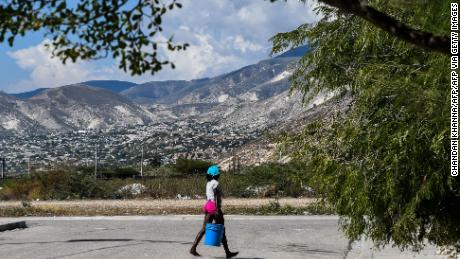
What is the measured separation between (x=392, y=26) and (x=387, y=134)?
11.4ft

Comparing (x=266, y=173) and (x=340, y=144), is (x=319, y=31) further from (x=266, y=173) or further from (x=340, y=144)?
(x=266, y=173)

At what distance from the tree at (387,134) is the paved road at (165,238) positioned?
3.08m

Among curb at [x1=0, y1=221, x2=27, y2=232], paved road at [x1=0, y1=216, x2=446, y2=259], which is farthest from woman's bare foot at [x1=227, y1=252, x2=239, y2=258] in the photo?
curb at [x1=0, y1=221, x2=27, y2=232]

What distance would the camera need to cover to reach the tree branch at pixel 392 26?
4926 millimetres

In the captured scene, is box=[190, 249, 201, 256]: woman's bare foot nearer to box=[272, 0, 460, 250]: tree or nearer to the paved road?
the paved road

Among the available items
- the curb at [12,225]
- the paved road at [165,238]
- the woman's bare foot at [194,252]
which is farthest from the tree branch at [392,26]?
the curb at [12,225]

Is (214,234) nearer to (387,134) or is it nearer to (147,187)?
(387,134)

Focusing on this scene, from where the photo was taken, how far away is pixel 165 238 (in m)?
15.1

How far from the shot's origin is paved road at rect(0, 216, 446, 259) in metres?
12.7

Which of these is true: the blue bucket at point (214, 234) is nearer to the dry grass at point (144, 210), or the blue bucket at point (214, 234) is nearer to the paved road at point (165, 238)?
the paved road at point (165, 238)

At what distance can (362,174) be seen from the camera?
862 cm

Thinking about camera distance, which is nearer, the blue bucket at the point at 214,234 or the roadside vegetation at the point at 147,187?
the blue bucket at the point at 214,234

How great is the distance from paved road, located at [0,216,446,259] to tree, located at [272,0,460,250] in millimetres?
3076

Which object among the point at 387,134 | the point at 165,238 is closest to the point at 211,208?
the point at 165,238
